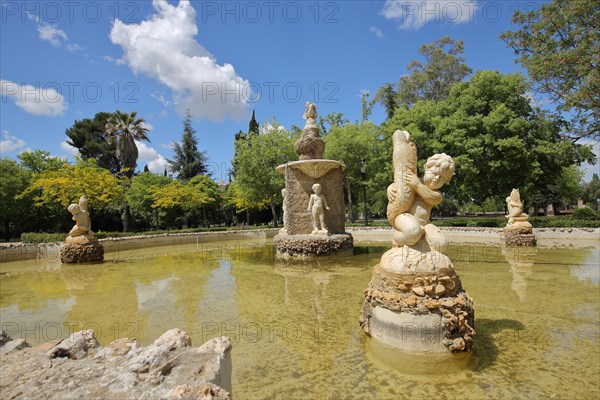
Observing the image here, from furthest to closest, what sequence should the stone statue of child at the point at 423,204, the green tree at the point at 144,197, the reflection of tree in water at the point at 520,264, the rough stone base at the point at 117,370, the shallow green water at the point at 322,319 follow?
1. the green tree at the point at 144,197
2. the reflection of tree in water at the point at 520,264
3. the stone statue of child at the point at 423,204
4. the shallow green water at the point at 322,319
5. the rough stone base at the point at 117,370

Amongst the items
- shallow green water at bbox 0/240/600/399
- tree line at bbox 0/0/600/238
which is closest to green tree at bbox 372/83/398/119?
tree line at bbox 0/0/600/238

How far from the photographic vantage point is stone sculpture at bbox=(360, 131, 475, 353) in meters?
3.47

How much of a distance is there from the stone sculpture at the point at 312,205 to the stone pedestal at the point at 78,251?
653 cm

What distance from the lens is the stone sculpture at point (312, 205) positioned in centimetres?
1037

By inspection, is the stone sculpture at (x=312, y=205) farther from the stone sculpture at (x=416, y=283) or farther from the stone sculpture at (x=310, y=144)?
the stone sculpture at (x=416, y=283)

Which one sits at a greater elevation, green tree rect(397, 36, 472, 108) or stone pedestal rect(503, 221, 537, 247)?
green tree rect(397, 36, 472, 108)

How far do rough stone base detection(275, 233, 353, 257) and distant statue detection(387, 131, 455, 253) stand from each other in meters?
6.16

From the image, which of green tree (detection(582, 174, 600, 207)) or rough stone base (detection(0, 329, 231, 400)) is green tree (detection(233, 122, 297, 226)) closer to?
rough stone base (detection(0, 329, 231, 400))

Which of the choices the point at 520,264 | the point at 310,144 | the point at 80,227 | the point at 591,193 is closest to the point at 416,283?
the point at 520,264

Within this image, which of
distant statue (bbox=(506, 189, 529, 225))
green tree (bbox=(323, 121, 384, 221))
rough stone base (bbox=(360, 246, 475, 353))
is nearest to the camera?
rough stone base (bbox=(360, 246, 475, 353))

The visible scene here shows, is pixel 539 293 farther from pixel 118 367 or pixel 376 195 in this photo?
pixel 376 195

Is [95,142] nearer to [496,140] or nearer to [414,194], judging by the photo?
[496,140]

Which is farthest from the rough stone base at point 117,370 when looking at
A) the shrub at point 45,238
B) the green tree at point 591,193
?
the green tree at point 591,193

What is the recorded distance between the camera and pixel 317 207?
1050cm
